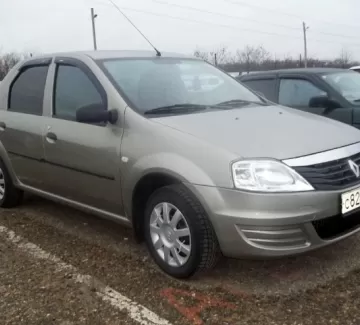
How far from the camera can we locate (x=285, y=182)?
2877 mm

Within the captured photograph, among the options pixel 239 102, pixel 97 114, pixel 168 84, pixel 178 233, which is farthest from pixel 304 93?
pixel 178 233

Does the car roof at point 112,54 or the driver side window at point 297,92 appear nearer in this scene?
the car roof at point 112,54

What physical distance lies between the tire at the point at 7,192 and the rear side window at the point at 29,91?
0.68 meters

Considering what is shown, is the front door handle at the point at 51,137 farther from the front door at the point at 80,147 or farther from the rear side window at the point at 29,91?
the rear side window at the point at 29,91

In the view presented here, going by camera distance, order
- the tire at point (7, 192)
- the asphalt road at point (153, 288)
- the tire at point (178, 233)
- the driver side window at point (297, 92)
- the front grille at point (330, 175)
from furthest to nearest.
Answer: the driver side window at point (297, 92), the tire at point (7, 192), the tire at point (178, 233), the front grille at point (330, 175), the asphalt road at point (153, 288)

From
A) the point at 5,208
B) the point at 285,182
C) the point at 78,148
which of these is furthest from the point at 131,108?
the point at 5,208

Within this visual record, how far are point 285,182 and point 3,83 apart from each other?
3.37 metres

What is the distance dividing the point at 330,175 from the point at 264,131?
1.76ft

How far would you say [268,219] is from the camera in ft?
9.32

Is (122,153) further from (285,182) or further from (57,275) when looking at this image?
(285,182)

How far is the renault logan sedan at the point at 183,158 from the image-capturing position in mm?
2900

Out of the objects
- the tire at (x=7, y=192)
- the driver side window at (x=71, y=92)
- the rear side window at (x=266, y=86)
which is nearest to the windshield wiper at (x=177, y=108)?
the driver side window at (x=71, y=92)

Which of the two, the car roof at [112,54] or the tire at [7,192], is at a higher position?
the car roof at [112,54]

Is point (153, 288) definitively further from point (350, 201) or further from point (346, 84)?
point (346, 84)
